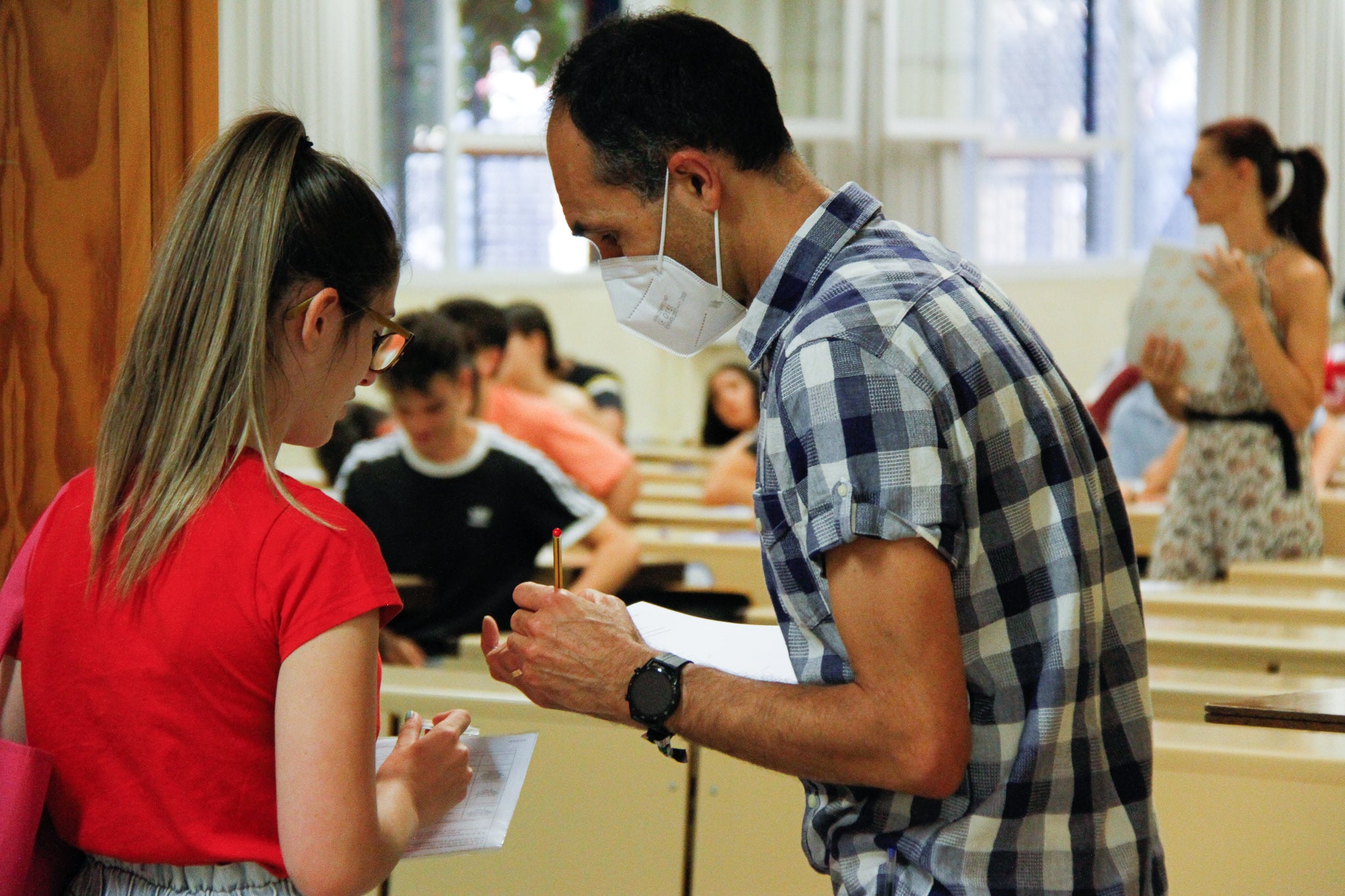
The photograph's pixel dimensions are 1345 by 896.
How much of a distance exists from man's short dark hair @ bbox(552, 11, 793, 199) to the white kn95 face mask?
5cm

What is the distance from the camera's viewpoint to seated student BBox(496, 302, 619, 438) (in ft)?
20.1

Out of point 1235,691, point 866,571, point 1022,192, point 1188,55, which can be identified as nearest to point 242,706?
point 866,571

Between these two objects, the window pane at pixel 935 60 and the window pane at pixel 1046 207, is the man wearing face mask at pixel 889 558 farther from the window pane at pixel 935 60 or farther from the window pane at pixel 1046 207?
the window pane at pixel 1046 207

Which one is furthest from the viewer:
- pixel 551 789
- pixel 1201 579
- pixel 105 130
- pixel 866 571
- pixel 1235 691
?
pixel 1201 579

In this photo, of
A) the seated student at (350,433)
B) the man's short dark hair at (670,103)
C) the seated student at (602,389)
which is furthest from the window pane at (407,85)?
the man's short dark hair at (670,103)

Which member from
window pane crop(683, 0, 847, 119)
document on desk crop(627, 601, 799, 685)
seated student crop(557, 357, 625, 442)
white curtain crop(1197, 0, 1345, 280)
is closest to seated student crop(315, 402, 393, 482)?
seated student crop(557, 357, 625, 442)

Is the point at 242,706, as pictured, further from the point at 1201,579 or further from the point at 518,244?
the point at 518,244

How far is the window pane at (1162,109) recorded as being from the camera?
955 cm

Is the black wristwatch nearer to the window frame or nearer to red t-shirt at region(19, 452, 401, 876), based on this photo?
red t-shirt at region(19, 452, 401, 876)

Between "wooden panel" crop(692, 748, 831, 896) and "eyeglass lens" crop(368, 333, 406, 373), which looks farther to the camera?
"wooden panel" crop(692, 748, 831, 896)

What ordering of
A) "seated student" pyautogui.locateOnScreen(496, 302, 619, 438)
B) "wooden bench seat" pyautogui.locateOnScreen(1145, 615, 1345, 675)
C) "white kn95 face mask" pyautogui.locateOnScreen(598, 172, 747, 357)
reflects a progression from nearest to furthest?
1. "white kn95 face mask" pyautogui.locateOnScreen(598, 172, 747, 357)
2. "wooden bench seat" pyautogui.locateOnScreen(1145, 615, 1345, 675)
3. "seated student" pyautogui.locateOnScreen(496, 302, 619, 438)

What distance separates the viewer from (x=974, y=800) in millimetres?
1061

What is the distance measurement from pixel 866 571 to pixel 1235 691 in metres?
1.45

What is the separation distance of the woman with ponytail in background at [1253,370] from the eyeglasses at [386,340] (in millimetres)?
2630
